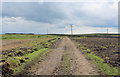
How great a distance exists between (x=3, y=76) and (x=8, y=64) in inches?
93.4

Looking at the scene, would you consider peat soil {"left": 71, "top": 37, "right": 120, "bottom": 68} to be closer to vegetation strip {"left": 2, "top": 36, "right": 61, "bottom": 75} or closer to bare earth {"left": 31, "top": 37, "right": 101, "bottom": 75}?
bare earth {"left": 31, "top": 37, "right": 101, "bottom": 75}

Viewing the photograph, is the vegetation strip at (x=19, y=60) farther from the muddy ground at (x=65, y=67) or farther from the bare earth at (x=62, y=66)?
the bare earth at (x=62, y=66)

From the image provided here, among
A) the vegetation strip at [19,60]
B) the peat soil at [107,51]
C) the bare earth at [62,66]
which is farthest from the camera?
the peat soil at [107,51]

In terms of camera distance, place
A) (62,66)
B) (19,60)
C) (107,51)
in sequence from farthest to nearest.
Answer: (107,51)
(19,60)
(62,66)

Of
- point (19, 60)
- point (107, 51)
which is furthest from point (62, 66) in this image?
point (107, 51)

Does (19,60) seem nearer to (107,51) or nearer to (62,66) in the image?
(62,66)

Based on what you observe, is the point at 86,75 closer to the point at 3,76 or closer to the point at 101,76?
the point at 101,76

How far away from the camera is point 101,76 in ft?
27.0

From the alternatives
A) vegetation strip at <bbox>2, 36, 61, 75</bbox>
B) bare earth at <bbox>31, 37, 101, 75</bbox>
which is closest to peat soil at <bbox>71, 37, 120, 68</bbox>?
bare earth at <bbox>31, 37, 101, 75</bbox>

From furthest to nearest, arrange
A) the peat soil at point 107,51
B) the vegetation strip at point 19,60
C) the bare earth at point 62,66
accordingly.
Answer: the peat soil at point 107,51 → the vegetation strip at point 19,60 → the bare earth at point 62,66

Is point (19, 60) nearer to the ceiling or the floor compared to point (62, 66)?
nearer to the ceiling

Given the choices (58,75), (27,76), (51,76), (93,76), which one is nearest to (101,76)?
(93,76)

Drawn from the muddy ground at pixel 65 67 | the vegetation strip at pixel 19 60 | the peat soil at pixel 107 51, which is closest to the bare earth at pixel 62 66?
the muddy ground at pixel 65 67

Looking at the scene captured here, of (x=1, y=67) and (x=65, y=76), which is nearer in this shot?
(x=65, y=76)
